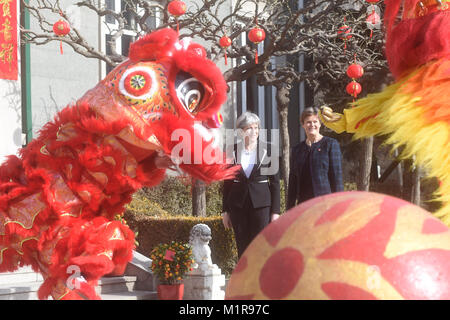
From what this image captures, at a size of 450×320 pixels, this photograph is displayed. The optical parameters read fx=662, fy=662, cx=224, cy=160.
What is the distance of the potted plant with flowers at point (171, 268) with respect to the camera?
→ 6678 millimetres

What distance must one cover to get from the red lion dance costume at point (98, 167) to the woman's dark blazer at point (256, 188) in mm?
1450

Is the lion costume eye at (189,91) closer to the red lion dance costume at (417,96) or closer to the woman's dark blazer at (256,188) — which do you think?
the red lion dance costume at (417,96)

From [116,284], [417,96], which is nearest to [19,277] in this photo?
[116,284]

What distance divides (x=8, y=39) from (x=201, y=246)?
351 cm

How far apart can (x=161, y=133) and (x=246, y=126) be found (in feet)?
5.60

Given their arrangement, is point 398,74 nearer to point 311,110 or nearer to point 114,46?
point 311,110

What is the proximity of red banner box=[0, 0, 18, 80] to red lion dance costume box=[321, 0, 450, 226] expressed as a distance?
18.7 feet

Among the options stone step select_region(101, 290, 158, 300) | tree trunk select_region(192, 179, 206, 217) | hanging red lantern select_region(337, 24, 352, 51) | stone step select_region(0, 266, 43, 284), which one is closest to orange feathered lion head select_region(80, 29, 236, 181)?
stone step select_region(101, 290, 158, 300)

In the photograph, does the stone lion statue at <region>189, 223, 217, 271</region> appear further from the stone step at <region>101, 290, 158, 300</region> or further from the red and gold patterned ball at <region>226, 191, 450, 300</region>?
the red and gold patterned ball at <region>226, 191, 450, 300</region>

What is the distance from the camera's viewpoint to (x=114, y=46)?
35.2ft

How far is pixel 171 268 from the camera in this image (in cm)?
668

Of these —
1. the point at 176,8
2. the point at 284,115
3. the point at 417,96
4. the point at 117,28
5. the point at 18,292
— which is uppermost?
the point at 117,28

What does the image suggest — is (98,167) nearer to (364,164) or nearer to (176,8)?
(176,8)

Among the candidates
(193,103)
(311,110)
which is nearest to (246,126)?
(311,110)
